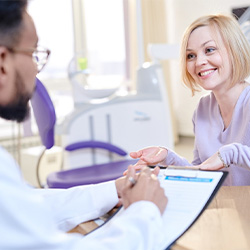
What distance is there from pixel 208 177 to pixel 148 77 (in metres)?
1.90

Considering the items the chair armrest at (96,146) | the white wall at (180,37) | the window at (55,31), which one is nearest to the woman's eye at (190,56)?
the chair armrest at (96,146)

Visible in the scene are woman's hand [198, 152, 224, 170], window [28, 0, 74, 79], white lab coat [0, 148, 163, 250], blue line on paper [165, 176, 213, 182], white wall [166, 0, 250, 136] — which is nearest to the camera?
white lab coat [0, 148, 163, 250]

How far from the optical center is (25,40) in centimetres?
80

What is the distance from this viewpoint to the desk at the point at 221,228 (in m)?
0.83

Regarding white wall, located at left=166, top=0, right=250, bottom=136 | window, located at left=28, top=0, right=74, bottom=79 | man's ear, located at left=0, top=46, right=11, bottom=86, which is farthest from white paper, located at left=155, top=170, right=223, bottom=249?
white wall, located at left=166, top=0, right=250, bottom=136

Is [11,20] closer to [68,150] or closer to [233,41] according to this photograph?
[233,41]

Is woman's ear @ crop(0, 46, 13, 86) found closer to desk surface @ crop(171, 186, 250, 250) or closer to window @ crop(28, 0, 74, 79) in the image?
desk surface @ crop(171, 186, 250, 250)

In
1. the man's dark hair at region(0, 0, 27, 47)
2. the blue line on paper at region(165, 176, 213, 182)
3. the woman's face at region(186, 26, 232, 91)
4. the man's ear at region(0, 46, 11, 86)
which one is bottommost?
the blue line on paper at region(165, 176, 213, 182)

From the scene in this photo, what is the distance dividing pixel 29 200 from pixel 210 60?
110 cm

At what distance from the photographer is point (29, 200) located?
67 cm

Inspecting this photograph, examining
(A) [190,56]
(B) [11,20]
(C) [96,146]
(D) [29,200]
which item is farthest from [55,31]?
(D) [29,200]

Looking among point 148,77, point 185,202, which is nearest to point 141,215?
point 185,202

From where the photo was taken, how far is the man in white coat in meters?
0.65

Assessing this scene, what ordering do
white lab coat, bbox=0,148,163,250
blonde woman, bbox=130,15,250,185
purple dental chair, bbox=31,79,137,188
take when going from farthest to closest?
purple dental chair, bbox=31,79,137,188 → blonde woman, bbox=130,15,250,185 → white lab coat, bbox=0,148,163,250
